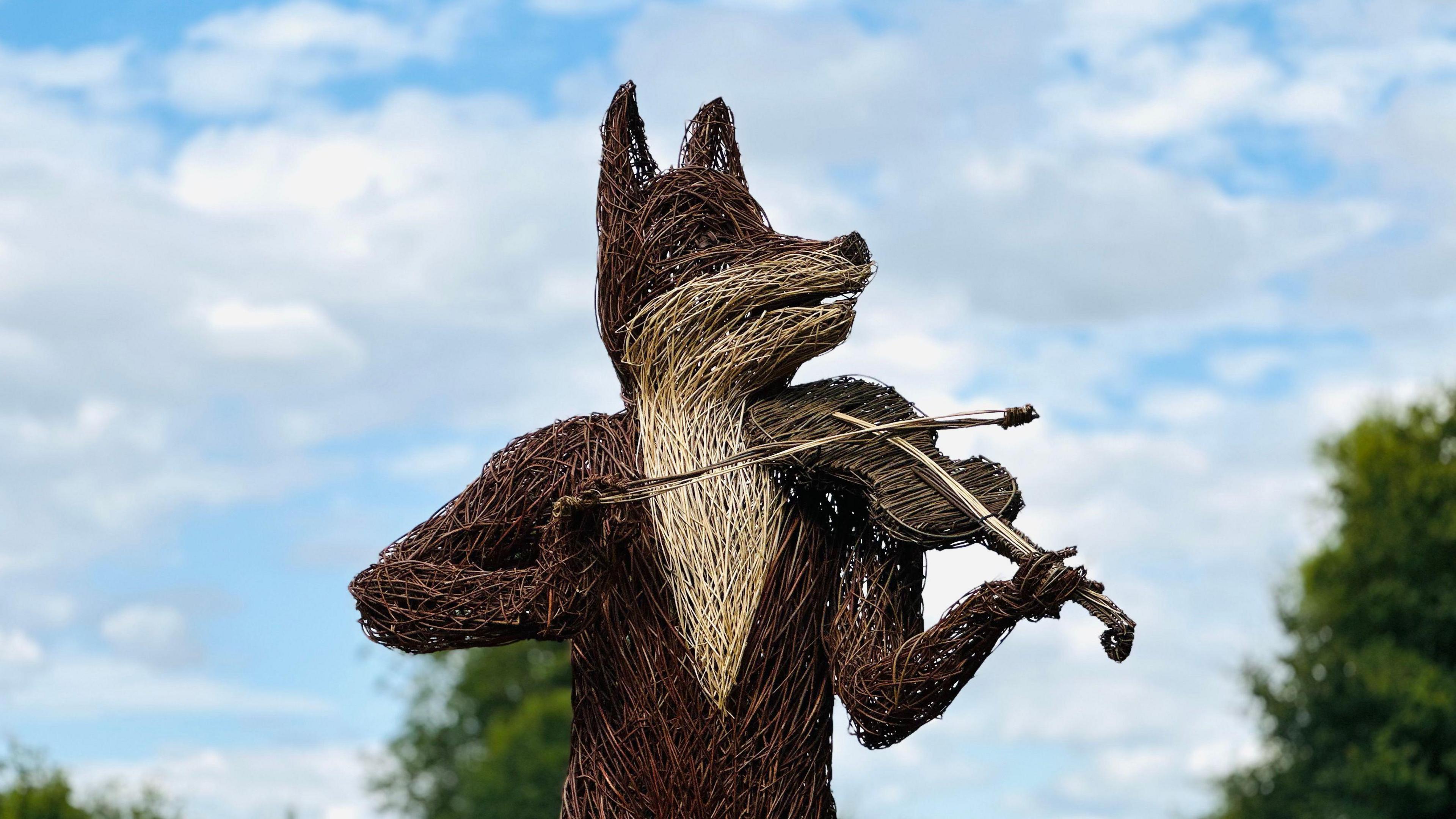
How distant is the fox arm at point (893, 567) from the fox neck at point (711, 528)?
0.16 meters

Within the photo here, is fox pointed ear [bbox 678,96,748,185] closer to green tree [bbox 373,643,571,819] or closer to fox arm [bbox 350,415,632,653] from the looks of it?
fox arm [bbox 350,415,632,653]

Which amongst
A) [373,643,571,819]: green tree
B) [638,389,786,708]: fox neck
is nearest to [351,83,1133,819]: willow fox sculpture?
[638,389,786,708]: fox neck

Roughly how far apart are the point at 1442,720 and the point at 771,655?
13.4 m

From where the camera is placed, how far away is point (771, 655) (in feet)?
19.1

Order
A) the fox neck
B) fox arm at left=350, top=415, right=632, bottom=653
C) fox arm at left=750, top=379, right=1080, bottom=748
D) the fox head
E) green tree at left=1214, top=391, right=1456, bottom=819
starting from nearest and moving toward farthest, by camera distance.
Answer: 1. fox arm at left=750, top=379, right=1080, bottom=748
2. fox arm at left=350, top=415, right=632, bottom=653
3. the fox neck
4. the fox head
5. green tree at left=1214, top=391, right=1456, bottom=819

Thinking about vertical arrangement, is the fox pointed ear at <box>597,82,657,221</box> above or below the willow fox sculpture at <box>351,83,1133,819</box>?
above

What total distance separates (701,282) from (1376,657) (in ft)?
44.6

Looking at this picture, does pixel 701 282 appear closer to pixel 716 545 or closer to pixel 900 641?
pixel 716 545

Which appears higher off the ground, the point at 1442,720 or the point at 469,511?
the point at 1442,720

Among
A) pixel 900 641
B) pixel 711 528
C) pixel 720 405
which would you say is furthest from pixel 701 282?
pixel 900 641

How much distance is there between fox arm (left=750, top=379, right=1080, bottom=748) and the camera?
539 cm

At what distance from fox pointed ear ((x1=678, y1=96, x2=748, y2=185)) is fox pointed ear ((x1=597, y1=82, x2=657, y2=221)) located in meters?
0.22

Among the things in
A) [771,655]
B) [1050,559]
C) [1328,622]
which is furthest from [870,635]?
[1328,622]

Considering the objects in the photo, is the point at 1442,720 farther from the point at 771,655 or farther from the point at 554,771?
the point at 771,655
